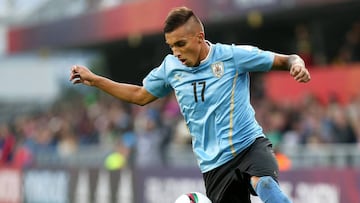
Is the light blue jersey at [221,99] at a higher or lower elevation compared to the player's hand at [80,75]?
lower

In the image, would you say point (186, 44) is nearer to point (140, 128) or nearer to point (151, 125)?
point (151, 125)

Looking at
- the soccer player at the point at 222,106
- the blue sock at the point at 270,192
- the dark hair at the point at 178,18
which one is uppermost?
the dark hair at the point at 178,18

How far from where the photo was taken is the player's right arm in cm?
791

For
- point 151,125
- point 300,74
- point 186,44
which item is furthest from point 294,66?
point 151,125

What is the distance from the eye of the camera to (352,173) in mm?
11055

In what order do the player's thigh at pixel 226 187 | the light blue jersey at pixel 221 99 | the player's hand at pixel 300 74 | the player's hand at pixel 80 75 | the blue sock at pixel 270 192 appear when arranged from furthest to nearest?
the player's hand at pixel 80 75 → the player's thigh at pixel 226 187 → the light blue jersey at pixel 221 99 → the blue sock at pixel 270 192 → the player's hand at pixel 300 74

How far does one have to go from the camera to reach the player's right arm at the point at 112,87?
25.9ft

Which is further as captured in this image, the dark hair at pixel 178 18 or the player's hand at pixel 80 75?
the player's hand at pixel 80 75

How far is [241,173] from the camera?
756cm

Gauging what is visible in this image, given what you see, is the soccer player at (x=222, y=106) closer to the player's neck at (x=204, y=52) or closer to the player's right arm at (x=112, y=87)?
the player's neck at (x=204, y=52)

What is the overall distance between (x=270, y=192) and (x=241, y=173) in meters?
0.34

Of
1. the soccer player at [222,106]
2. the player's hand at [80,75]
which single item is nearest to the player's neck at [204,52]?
the soccer player at [222,106]

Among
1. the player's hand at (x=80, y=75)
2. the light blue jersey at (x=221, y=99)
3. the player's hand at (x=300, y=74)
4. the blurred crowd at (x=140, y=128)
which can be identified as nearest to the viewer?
the player's hand at (x=300, y=74)

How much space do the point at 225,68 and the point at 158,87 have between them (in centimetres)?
65
